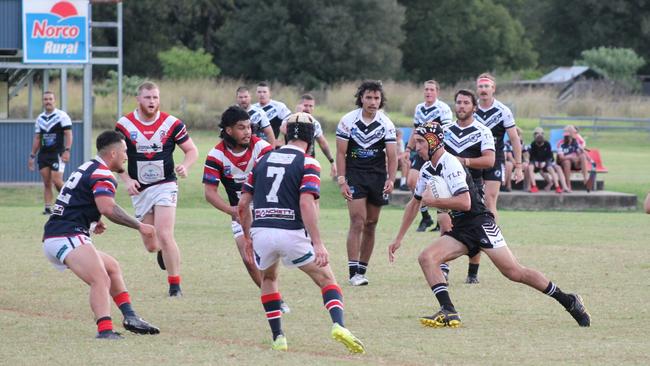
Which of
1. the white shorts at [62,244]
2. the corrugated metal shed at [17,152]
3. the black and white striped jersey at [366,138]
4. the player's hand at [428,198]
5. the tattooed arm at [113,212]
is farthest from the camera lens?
the corrugated metal shed at [17,152]

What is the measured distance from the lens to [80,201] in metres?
9.30

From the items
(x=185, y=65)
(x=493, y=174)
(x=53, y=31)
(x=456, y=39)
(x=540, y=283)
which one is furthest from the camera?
(x=456, y=39)

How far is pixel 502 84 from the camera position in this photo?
221 feet

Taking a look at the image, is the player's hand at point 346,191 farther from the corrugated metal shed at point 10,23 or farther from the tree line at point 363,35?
the tree line at point 363,35

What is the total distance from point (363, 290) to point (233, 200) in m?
1.90

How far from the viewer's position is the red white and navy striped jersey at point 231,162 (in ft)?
35.6

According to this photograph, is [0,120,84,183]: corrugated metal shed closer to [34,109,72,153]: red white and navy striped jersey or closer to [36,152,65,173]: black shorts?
[36,152,65,173]: black shorts

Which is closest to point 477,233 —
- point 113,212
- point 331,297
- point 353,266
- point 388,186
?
point 331,297

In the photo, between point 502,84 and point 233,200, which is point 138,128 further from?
point 502,84

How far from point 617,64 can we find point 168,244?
61.4m

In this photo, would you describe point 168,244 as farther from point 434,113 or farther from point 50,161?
point 50,161

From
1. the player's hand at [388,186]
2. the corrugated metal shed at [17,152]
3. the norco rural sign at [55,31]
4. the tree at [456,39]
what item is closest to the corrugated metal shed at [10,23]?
the norco rural sign at [55,31]

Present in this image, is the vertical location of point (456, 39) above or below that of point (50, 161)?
above

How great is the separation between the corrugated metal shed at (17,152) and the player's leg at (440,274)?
17.8 m
